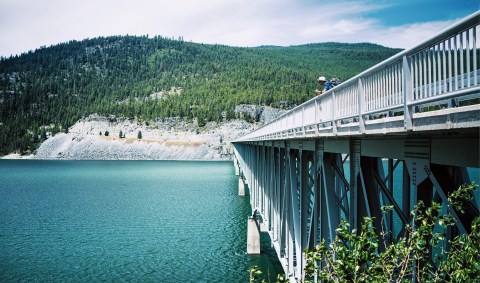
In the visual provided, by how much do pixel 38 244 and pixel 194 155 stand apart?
131m

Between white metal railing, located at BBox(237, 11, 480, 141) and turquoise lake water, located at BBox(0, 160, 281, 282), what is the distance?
17.1 meters

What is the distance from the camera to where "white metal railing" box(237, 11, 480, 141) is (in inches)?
178

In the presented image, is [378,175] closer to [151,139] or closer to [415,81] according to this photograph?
[415,81]

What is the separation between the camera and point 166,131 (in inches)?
7377

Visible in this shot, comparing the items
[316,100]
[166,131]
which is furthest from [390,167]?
[166,131]

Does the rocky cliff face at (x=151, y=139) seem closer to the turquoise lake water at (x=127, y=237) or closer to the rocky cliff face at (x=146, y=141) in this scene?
the rocky cliff face at (x=146, y=141)

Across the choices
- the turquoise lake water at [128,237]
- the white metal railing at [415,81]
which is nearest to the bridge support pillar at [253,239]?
the turquoise lake water at [128,237]

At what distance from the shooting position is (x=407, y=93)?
18.3 feet

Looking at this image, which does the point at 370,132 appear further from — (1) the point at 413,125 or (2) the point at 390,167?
(2) the point at 390,167

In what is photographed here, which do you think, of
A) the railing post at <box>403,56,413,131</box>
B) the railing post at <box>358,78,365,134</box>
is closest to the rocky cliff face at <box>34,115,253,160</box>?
the railing post at <box>358,78,365,134</box>

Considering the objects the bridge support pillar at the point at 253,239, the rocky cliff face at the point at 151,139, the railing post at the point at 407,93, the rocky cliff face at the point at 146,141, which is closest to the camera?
the railing post at the point at 407,93

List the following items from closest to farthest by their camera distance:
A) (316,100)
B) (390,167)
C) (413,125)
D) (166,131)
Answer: (413,125) < (390,167) < (316,100) < (166,131)

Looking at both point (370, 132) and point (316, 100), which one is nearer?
point (370, 132)

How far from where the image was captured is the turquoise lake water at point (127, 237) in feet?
83.6
